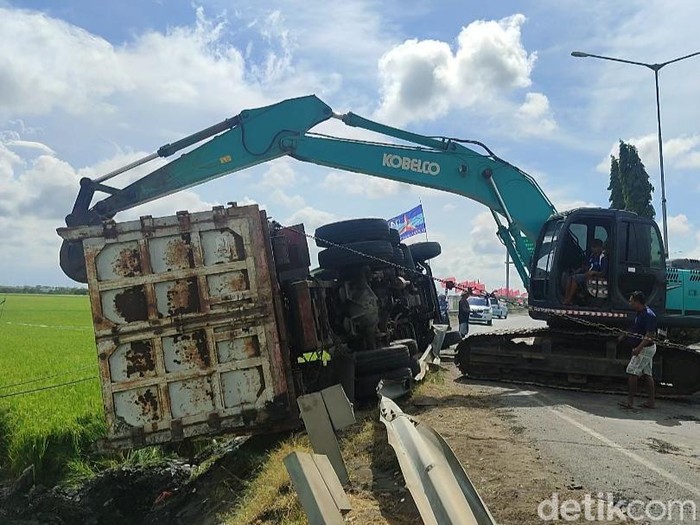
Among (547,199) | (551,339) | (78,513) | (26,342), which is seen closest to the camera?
(78,513)

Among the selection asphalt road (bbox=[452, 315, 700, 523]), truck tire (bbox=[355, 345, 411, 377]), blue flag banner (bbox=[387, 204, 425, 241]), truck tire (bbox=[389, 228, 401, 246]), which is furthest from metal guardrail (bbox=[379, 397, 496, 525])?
blue flag banner (bbox=[387, 204, 425, 241])

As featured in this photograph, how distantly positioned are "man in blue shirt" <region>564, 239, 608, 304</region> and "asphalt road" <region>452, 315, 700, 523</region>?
163 cm

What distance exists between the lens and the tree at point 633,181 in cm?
2867

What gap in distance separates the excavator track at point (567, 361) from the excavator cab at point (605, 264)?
0.50m

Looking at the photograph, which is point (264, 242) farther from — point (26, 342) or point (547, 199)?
point (26, 342)

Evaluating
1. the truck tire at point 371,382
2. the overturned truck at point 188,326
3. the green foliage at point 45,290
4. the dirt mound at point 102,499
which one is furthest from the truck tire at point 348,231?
the green foliage at point 45,290

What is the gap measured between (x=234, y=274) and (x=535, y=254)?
6.44m

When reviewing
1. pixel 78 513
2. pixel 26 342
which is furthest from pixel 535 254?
pixel 26 342

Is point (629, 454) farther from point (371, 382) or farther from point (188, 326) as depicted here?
point (188, 326)

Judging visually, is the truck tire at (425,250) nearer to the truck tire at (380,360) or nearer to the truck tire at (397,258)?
the truck tire at (397,258)

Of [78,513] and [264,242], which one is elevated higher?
[264,242]

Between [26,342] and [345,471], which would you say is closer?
[345,471]

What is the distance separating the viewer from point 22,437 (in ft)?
31.2

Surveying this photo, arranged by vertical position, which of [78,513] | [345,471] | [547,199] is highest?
[547,199]
